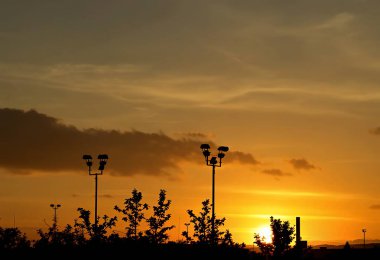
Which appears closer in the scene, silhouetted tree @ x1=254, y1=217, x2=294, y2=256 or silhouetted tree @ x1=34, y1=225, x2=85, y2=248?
silhouetted tree @ x1=34, y1=225, x2=85, y2=248

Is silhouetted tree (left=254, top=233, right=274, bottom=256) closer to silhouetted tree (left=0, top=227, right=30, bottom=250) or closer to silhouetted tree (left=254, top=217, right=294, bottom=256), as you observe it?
silhouetted tree (left=254, top=217, right=294, bottom=256)

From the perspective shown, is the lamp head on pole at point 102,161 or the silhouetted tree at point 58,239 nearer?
the silhouetted tree at point 58,239

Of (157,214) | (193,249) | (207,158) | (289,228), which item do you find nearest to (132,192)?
(157,214)

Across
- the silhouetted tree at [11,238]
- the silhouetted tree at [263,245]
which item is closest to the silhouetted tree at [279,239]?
the silhouetted tree at [263,245]

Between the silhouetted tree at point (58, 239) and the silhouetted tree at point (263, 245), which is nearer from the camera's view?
the silhouetted tree at point (58, 239)

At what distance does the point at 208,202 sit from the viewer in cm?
7269

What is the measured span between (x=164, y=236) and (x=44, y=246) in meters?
24.2

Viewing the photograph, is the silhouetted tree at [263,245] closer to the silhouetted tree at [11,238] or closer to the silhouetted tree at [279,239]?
the silhouetted tree at [279,239]

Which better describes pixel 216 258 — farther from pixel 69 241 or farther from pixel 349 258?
pixel 349 258

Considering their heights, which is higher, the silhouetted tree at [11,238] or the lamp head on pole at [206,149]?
the lamp head on pole at [206,149]

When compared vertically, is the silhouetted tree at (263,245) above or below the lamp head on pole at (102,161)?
below

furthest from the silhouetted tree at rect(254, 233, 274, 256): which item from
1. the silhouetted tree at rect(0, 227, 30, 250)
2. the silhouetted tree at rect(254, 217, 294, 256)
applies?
the silhouetted tree at rect(0, 227, 30, 250)

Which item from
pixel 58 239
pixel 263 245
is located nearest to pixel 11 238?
pixel 58 239

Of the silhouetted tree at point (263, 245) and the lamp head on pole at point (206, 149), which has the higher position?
the lamp head on pole at point (206, 149)
